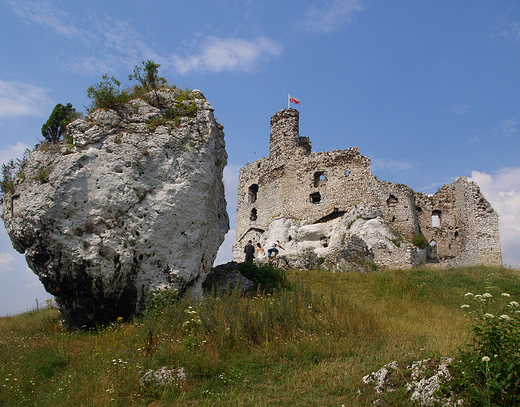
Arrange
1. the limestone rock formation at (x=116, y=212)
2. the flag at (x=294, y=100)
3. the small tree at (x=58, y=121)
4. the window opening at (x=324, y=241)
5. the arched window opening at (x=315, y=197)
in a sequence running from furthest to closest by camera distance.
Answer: the flag at (x=294, y=100)
the arched window opening at (x=315, y=197)
the window opening at (x=324, y=241)
the small tree at (x=58, y=121)
the limestone rock formation at (x=116, y=212)

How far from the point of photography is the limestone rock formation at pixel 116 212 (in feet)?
24.6

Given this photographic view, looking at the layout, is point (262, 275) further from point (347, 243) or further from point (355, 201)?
point (355, 201)

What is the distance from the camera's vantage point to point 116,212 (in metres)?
Result: 7.80

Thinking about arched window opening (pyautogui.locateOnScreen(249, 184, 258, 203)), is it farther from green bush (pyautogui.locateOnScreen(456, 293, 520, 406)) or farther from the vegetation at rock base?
green bush (pyautogui.locateOnScreen(456, 293, 520, 406))

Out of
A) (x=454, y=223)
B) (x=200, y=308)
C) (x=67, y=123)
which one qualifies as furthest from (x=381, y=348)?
(x=454, y=223)

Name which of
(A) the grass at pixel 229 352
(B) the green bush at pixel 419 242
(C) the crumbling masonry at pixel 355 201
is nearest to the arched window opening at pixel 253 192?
(C) the crumbling masonry at pixel 355 201

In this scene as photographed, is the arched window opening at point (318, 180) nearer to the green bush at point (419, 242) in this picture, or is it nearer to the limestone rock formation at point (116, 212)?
the green bush at point (419, 242)

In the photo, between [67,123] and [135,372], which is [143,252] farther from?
[67,123]

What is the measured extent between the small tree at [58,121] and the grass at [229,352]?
4.29 meters

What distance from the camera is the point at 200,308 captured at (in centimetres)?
710

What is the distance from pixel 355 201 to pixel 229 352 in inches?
648

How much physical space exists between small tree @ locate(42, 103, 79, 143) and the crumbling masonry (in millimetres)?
14995

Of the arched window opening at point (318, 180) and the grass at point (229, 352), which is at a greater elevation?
the arched window opening at point (318, 180)

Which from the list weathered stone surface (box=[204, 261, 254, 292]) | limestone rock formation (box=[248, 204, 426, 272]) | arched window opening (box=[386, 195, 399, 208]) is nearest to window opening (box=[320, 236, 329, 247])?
limestone rock formation (box=[248, 204, 426, 272])
